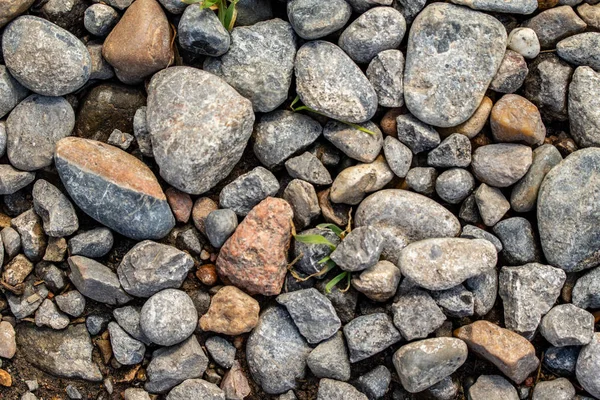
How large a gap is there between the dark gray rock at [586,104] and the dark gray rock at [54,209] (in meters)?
2.53

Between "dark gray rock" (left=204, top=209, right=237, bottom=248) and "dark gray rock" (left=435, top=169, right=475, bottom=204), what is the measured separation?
3.43 feet

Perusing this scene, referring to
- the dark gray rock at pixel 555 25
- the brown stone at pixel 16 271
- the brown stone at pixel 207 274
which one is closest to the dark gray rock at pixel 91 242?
the brown stone at pixel 16 271

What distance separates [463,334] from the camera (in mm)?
3107

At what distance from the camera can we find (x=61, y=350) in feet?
10.4

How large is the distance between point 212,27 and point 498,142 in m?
1.53

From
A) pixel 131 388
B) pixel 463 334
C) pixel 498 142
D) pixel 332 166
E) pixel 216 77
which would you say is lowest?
pixel 131 388

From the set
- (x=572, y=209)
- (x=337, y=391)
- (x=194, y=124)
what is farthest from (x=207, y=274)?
(x=572, y=209)

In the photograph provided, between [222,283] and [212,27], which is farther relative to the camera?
[222,283]

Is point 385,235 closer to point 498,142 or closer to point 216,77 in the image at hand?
point 498,142

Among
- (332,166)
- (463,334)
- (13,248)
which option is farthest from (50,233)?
(463,334)

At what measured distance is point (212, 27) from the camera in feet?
9.97

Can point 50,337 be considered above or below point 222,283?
below

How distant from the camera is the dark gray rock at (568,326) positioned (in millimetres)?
3043

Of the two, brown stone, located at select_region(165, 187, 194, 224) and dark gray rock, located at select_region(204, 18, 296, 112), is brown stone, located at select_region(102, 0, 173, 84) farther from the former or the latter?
brown stone, located at select_region(165, 187, 194, 224)
